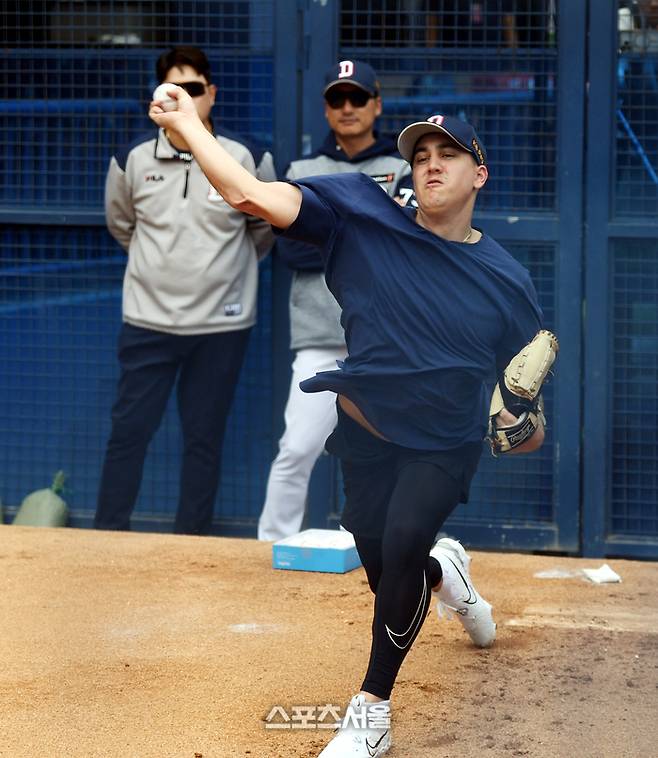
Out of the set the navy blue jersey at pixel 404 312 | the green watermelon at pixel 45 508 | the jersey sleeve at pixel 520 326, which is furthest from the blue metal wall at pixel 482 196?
the navy blue jersey at pixel 404 312

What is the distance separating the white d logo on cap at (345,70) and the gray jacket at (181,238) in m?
0.61

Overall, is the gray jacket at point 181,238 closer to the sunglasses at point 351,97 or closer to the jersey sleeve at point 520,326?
the sunglasses at point 351,97

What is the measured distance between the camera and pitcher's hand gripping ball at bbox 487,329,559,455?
4113 mm

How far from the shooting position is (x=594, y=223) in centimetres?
687

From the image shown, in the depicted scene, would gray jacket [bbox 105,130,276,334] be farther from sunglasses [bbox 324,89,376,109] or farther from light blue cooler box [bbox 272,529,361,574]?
light blue cooler box [bbox 272,529,361,574]

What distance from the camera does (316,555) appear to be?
6051 millimetres

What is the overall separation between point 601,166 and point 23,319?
10.1 ft

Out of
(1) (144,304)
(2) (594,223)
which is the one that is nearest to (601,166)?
(2) (594,223)

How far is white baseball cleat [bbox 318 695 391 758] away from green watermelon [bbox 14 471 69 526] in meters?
3.68

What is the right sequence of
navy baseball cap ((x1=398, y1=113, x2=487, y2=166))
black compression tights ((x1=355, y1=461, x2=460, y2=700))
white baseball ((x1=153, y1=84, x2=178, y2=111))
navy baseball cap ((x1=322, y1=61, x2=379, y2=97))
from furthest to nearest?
navy baseball cap ((x1=322, y1=61, x2=379, y2=97)) → navy baseball cap ((x1=398, y1=113, x2=487, y2=166)) → white baseball ((x1=153, y1=84, x2=178, y2=111)) → black compression tights ((x1=355, y1=461, x2=460, y2=700))

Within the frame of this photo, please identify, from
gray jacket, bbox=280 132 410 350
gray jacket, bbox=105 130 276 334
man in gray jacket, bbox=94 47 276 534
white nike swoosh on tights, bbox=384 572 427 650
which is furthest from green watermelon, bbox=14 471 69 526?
white nike swoosh on tights, bbox=384 572 427 650

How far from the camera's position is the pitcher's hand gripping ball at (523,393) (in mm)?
4113

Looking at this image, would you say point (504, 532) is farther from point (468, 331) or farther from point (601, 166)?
point (468, 331)

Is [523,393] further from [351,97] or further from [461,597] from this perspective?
[351,97]
